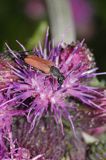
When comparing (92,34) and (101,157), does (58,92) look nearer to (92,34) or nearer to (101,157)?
(101,157)

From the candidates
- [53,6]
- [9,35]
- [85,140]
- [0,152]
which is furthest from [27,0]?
[0,152]

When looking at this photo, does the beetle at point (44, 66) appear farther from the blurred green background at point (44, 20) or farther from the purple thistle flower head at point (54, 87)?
the blurred green background at point (44, 20)

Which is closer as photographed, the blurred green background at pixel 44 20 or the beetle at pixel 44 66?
the beetle at pixel 44 66

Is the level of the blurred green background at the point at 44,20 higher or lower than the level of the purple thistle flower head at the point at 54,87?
higher

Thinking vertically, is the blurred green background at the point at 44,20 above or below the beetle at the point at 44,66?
above

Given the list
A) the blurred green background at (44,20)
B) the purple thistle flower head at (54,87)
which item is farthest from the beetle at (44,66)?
the blurred green background at (44,20)
